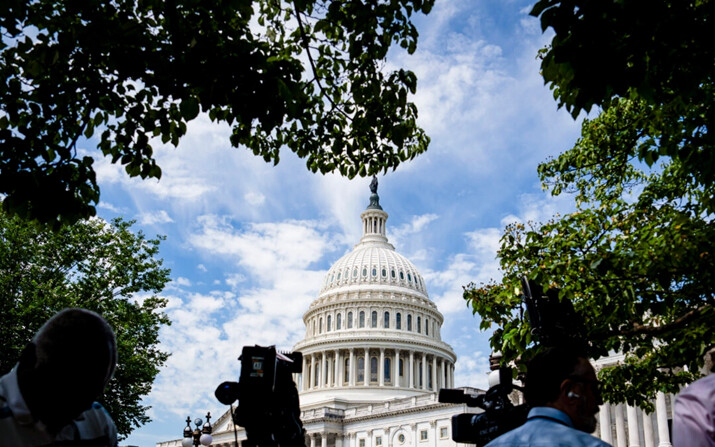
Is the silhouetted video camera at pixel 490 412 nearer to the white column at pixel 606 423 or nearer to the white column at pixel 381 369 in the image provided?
the white column at pixel 606 423

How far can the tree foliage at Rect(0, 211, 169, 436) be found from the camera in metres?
24.5

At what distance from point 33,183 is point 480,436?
17.0 feet

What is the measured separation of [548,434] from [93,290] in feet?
85.1

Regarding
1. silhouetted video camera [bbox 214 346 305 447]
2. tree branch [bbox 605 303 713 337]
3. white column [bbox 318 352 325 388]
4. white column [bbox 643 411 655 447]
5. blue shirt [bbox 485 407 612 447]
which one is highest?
white column [bbox 318 352 325 388]

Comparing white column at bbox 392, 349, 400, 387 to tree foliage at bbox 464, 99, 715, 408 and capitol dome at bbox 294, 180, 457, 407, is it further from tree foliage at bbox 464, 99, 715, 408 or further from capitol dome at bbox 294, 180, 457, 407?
tree foliage at bbox 464, 99, 715, 408

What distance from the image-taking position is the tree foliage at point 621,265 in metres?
10.3

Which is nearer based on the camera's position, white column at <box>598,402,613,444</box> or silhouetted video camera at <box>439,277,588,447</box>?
silhouetted video camera at <box>439,277,588,447</box>

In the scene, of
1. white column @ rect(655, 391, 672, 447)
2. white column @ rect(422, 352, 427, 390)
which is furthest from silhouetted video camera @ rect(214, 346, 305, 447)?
white column @ rect(422, 352, 427, 390)

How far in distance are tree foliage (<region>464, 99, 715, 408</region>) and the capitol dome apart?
6922 centimetres

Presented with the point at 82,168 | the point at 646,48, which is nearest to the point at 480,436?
the point at 646,48

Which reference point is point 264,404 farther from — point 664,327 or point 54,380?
point 664,327

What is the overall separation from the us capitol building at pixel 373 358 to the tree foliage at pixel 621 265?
53.4 meters

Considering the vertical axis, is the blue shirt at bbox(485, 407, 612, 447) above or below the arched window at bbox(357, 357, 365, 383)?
below

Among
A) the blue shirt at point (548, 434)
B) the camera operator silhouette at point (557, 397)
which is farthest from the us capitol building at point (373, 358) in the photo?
the blue shirt at point (548, 434)
